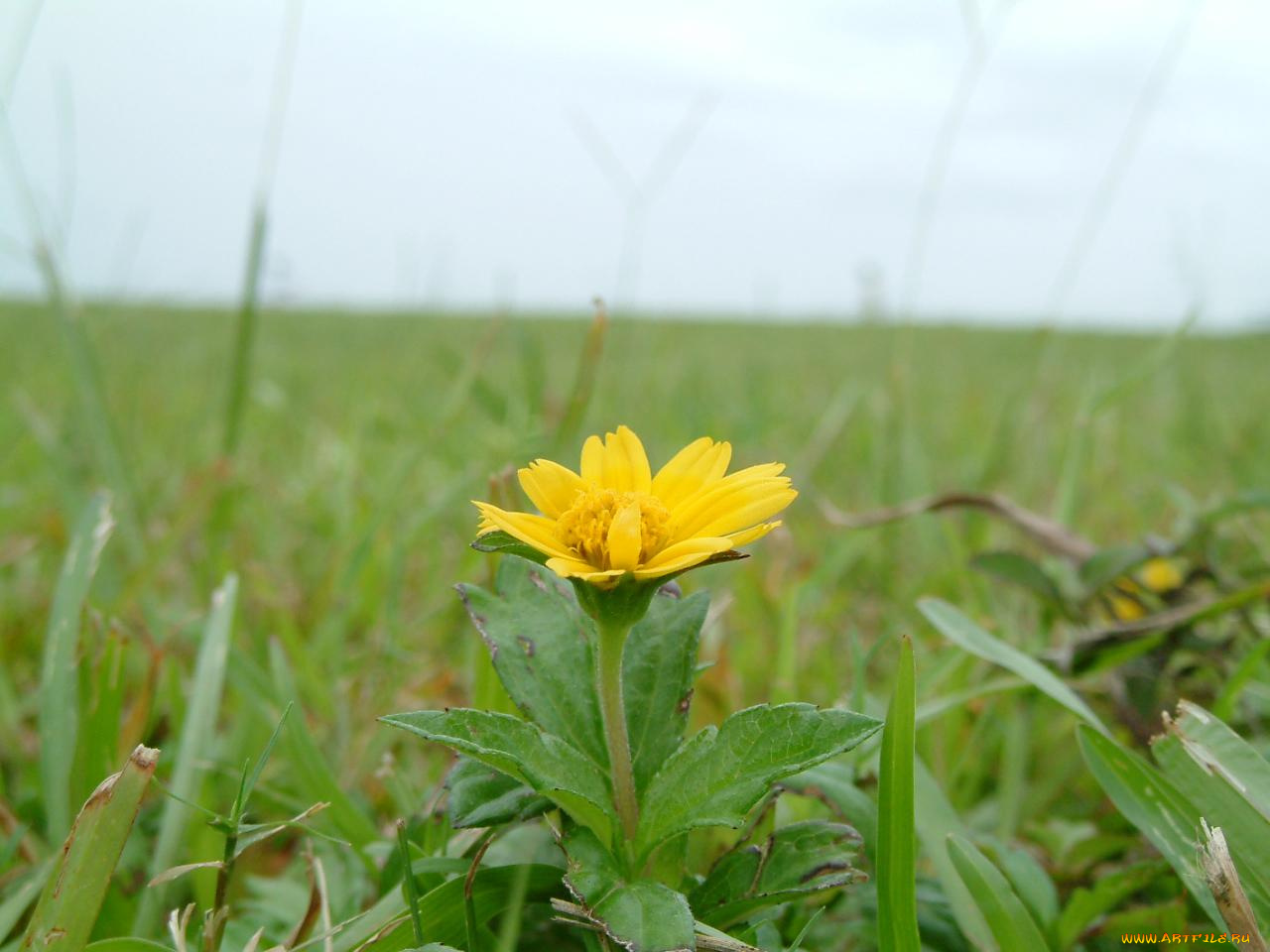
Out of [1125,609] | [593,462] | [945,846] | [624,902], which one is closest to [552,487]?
[593,462]

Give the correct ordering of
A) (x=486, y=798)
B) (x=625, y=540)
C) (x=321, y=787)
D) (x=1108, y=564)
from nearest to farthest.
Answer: (x=625, y=540) < (x=486, y=798) < (x=321, y=787) < (x=1108, y=564)

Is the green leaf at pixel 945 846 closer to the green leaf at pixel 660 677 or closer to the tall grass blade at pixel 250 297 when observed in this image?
the green leaf at pixel 660 677

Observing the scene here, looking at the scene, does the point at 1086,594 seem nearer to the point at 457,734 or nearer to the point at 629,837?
the point at 629,837

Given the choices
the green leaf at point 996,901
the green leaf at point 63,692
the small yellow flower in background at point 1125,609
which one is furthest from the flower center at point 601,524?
the small yellow flower in background at point 1125,609

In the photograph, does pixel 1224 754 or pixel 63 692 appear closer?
pixel 1224 754

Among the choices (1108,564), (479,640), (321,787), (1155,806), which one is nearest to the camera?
(1155,806)

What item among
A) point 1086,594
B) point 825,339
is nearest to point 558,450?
point 1086,594

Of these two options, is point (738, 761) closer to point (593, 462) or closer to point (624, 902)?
point (624, 902)
